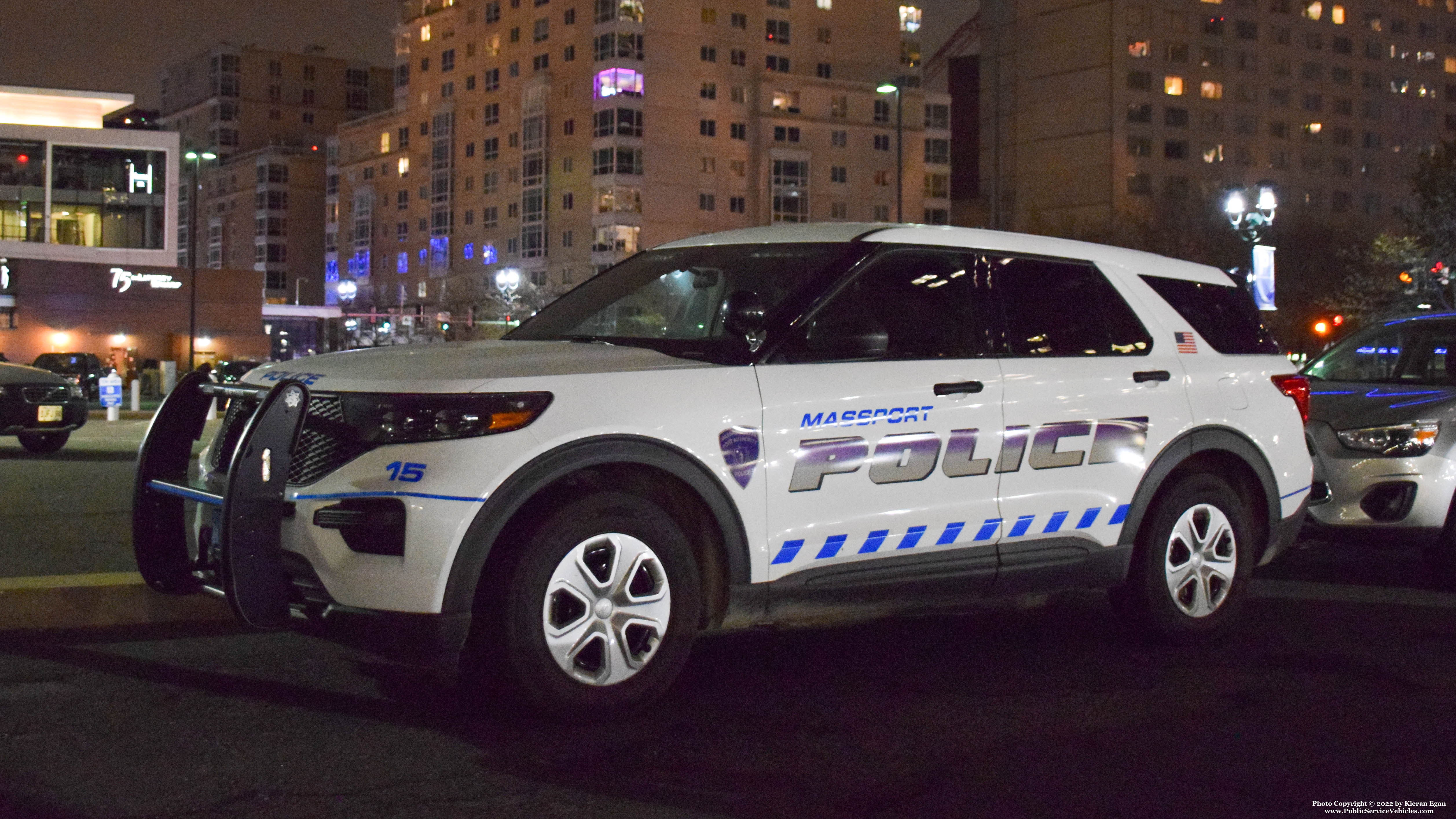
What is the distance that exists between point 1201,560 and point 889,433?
6.77 ft

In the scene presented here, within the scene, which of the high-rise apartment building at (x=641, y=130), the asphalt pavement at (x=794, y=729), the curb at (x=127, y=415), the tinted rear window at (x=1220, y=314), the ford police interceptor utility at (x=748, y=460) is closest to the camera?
the asphalt pavement at (x=794, y=729)

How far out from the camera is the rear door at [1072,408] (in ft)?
19.1

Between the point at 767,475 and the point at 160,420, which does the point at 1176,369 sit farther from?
the point at 160,420

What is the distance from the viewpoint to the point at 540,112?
98188 millimetres

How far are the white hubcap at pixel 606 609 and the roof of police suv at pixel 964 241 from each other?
1615mm

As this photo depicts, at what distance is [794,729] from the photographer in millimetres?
4961

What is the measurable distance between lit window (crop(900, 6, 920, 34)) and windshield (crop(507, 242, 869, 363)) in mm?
100895

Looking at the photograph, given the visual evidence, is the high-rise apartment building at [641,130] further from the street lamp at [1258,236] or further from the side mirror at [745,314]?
the side mirror at [745,314]

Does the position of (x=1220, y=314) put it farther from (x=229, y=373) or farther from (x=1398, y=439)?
(x=229, y=373)

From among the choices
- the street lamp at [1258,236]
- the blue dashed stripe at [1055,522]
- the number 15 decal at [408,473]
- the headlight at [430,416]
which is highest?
the street lamp at [1258,236]

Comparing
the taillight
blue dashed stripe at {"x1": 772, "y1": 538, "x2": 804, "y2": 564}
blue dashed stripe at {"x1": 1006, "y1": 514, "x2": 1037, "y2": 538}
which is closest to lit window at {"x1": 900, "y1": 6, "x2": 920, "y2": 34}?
the taillight

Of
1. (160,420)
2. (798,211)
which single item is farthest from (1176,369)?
(798,211)

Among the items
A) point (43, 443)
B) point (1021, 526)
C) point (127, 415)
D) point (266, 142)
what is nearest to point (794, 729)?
point (1021, 526)

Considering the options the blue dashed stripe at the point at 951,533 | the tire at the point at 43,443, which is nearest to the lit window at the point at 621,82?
the tire at the point at 43,443
